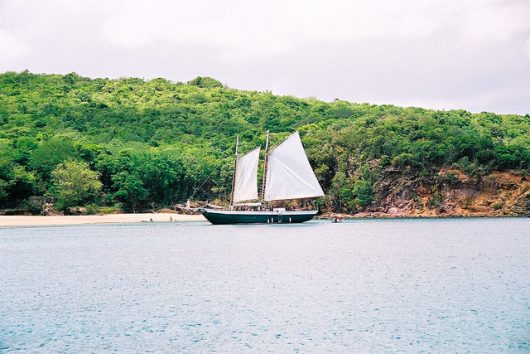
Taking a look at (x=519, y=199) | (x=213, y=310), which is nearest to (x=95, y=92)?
(x=519, y=199)

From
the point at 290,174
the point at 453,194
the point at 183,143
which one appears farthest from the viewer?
the point at 183,143

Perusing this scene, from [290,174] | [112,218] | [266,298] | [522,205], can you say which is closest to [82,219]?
[112,218]

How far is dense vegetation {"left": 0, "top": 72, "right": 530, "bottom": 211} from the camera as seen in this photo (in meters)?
88.2

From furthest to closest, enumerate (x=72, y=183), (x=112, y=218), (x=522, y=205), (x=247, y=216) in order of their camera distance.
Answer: (x=522, y=205) < (x=112, y=218) < (x=72, y=183) < (x=247, y=216)

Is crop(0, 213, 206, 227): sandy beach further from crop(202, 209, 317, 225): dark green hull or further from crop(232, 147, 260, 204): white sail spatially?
crop(232, 147, 260, 204): white sail

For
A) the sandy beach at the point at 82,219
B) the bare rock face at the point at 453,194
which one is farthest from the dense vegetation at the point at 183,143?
the sandy beach at the point at 82,219

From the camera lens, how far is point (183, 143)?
119 metres

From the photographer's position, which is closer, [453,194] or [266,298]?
[266,298]

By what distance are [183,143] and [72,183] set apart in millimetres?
38485

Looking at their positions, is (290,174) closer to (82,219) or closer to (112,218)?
(112,218)

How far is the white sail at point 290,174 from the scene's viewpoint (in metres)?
71.0

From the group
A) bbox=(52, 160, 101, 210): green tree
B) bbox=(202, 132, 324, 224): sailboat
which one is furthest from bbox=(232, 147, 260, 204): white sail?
bbox=(52, 160, 101, 210): green tree

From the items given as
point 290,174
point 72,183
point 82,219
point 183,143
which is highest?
point 183,143

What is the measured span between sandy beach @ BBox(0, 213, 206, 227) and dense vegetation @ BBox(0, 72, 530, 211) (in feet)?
11.6
